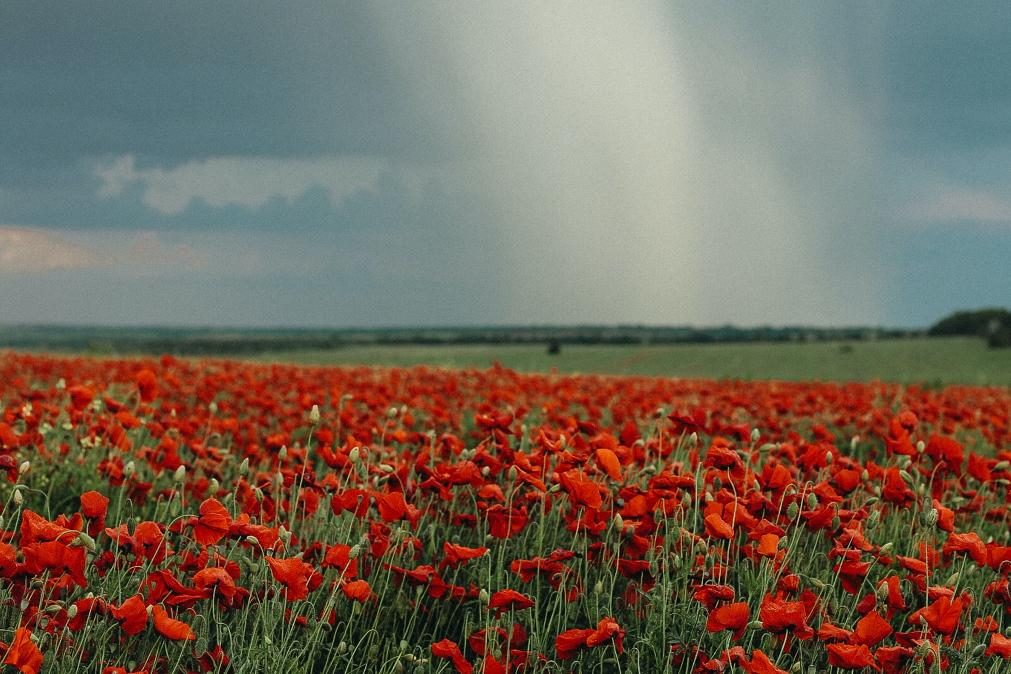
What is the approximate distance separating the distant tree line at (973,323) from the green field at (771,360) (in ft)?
7.62

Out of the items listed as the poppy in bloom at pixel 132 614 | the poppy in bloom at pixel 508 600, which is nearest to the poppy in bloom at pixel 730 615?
the poppy in bloom at pixel 508 600

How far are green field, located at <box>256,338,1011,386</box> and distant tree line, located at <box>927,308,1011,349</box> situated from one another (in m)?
2.32

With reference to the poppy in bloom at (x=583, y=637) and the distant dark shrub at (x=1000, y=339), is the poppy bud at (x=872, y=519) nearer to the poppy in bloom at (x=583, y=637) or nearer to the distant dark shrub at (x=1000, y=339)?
the poppy in bloom at (x=583, y=637)

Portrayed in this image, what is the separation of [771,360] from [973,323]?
132 feet

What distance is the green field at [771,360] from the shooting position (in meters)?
36.8

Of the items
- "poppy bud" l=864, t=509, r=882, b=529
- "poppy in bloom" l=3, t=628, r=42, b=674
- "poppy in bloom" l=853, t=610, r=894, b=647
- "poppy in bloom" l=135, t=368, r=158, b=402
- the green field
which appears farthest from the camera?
the green field

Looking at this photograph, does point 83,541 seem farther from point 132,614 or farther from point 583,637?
point 583,637

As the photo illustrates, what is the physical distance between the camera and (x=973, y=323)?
75188 mm

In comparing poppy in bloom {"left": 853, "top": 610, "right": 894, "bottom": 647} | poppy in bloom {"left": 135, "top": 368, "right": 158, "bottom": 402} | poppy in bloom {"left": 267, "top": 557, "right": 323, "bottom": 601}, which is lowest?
poppy in bloom {"left": 853, "top": 610, "right": 894, "bottom": 647}

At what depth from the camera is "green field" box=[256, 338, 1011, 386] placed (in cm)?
3675

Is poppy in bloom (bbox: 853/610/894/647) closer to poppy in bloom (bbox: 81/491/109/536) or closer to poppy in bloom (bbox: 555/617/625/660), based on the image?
poppy in bloom (bbox: 555/617/625/660)

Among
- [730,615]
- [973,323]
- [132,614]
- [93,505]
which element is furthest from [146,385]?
[973,323]

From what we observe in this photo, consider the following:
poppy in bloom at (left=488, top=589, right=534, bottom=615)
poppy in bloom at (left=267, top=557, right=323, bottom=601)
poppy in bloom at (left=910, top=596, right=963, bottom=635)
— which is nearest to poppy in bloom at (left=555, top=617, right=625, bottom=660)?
poppy in bloom at (left=488, top=589, right=534, bottom=615)

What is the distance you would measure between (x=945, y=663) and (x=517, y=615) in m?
1.64
